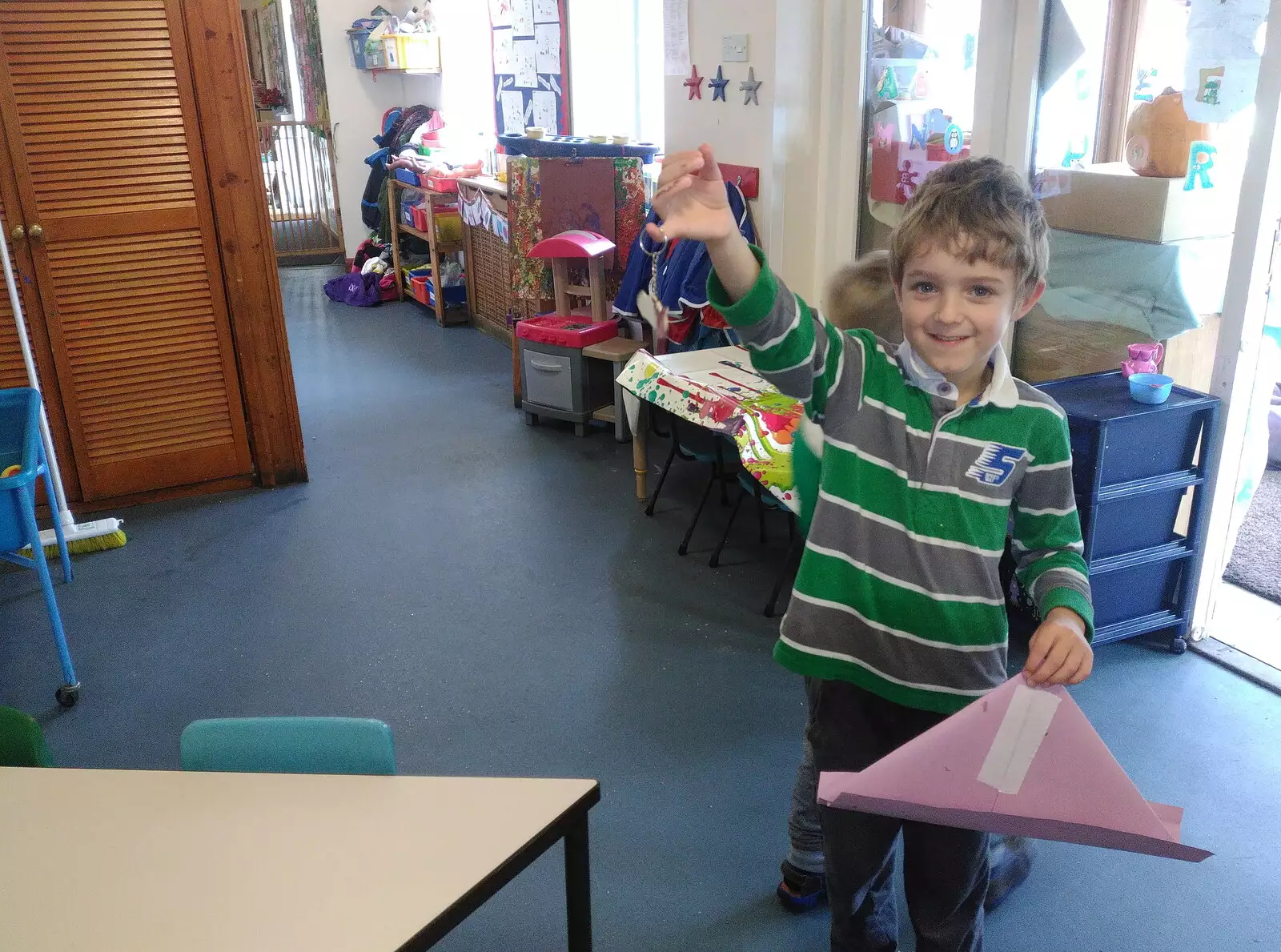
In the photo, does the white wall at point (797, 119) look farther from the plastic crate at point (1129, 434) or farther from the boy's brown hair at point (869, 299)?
the boy's brown hair at point (869, 299)

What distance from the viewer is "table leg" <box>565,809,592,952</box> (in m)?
1.26

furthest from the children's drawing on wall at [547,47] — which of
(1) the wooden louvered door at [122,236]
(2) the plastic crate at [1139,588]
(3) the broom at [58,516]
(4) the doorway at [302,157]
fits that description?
(2) the plastic crate at [1139,588]

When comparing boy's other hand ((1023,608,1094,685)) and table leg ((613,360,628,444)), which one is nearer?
boy's other hand ((1023,608,1094,685))

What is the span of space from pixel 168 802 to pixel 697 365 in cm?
245

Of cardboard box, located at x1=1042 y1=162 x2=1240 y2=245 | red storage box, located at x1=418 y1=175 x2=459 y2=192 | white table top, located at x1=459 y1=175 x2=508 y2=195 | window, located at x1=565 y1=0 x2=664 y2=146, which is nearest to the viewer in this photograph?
cardboard box, located at x1=1042 y1=162 x2=1240 y2=245

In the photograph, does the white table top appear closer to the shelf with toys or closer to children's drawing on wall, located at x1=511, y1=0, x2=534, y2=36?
children's drawing on wall, located at x1=511, y1=0, x2=534, y2=36

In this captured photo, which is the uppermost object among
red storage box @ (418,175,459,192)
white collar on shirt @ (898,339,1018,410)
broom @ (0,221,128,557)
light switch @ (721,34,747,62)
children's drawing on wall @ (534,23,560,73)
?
children's drawing on wall @ (534,23,560,73)

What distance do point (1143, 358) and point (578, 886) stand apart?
2.22 meters

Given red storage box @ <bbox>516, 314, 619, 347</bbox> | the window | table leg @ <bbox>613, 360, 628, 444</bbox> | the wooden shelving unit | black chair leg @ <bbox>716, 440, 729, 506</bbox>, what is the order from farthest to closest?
the wooden shelving unit, the window, red storage box @ <bbox>516, 314, 619, 347</bbox>, table leg @ <bbox>613, 360, 628, 444</bbox>, black chair leg @ <bbox>716, 440, 729, 506</bbox>

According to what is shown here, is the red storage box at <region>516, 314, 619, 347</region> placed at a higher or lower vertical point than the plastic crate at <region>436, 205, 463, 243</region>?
lower

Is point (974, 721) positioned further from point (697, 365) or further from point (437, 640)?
point (697, 365)

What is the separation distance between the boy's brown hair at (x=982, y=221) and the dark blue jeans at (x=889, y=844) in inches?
23.8

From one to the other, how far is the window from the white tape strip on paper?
4.25 meters

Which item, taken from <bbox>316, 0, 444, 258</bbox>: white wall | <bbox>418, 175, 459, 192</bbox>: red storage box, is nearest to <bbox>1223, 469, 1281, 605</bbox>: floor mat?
<bbox>418, 175, 459, 192</bbox>: red storage box
